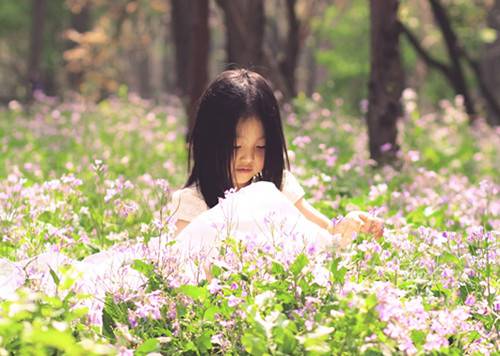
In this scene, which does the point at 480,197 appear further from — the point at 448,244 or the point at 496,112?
the point at 496,112

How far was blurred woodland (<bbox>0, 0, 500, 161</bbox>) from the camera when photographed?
7.93m

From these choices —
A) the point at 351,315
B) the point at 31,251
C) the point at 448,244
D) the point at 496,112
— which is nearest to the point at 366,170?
the point at 448,244

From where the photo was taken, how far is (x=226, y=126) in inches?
158

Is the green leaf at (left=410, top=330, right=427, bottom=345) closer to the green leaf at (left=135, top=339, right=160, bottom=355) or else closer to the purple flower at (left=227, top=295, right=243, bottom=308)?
the purple flower at (left=227, top=295, right=243, bottom=308)

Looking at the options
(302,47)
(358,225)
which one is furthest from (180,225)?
(302,47)

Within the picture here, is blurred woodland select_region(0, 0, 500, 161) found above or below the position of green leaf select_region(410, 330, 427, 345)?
above

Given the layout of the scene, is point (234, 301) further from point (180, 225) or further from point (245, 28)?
point (245, 28)

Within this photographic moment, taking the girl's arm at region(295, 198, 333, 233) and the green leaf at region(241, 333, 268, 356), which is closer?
the green leaf at region(241, 333, 268, 356)

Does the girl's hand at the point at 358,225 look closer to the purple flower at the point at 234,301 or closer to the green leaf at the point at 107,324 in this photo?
the purple flower at the point at 234,301

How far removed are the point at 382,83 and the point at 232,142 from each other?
4190 millimetres

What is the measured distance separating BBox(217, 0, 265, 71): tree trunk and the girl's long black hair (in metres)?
6.15

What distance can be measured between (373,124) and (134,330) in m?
5.45

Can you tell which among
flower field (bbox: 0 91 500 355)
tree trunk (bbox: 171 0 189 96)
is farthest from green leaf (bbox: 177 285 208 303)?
tree trunk (bbox: 171 0 189 96)

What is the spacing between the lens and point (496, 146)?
1041 cm
